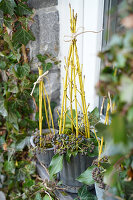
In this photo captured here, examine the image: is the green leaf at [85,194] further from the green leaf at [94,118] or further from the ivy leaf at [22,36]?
the ivy leaf at [22,36]

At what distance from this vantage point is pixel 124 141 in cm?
28

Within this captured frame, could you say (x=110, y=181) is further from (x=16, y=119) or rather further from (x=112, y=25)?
(x=16, y=119)

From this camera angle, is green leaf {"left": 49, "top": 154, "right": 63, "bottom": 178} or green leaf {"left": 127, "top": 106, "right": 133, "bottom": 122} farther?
green leaf {"left": 49, "top": 154, "right": 63, "bottom": 178}

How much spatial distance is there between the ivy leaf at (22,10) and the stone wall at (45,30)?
46 mm

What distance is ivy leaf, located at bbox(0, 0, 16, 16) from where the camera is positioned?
753 mm

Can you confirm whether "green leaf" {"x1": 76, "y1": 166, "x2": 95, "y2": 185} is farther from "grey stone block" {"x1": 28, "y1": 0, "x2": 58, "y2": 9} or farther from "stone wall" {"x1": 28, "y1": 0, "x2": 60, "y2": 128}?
"grey stone block" {"x1": 28, "y1": 0, "x2": 58, "y2": 9}

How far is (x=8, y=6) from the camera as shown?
0.76 meters

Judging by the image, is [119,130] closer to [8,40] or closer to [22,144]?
[8,40]

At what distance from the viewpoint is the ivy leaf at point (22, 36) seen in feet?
2.67

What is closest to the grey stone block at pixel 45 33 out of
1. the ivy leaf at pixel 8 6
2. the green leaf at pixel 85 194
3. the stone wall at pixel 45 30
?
the stone wall at pixel 45 30

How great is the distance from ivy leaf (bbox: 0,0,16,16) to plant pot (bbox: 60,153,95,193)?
609mm

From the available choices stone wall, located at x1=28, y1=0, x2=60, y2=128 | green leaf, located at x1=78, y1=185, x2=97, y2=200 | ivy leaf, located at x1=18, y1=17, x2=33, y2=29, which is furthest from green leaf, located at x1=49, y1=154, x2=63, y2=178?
ivy leaf, located at x1=18, y1=17, x2=33, y2=29

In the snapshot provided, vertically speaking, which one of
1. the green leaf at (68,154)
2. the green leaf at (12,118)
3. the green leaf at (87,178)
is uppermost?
the green leaf at (12,118)

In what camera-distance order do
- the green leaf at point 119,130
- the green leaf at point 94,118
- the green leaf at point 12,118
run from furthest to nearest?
the green leaf at point 12,118 → the green leaf at point 94,118 → the green leaf at point 119,130
